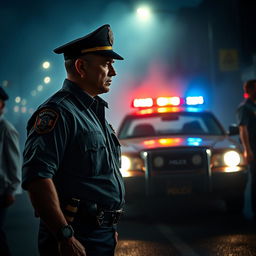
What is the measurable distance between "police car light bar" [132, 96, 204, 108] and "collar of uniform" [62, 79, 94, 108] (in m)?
6.96

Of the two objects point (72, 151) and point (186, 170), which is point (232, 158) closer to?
point (186, 170)

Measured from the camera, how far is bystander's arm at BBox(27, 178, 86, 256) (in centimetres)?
262

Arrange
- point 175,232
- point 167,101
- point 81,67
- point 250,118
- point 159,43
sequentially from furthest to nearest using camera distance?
point 159,43, point 167,101, point 250,118, point 175,232, point 81,67

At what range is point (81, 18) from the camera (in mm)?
38188

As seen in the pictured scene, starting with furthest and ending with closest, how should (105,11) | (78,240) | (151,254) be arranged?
(105,11) < (151,254) < (78,240)

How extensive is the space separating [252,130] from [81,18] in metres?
30.7

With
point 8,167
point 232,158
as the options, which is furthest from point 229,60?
point 8,167

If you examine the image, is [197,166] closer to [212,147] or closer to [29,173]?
[212,147]

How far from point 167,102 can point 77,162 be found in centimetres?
729

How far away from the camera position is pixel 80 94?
3.00 metres

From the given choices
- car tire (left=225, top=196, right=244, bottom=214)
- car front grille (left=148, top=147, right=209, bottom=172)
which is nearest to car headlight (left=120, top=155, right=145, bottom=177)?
car front grille (left=148, top=147, right=209, bottom=172)

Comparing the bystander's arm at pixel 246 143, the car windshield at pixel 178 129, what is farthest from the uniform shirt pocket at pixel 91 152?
the car windshield at pixel 178 129

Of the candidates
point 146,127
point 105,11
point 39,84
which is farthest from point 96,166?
point 39,84

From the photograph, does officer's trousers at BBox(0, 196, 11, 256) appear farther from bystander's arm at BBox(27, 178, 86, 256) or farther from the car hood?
the car hood
